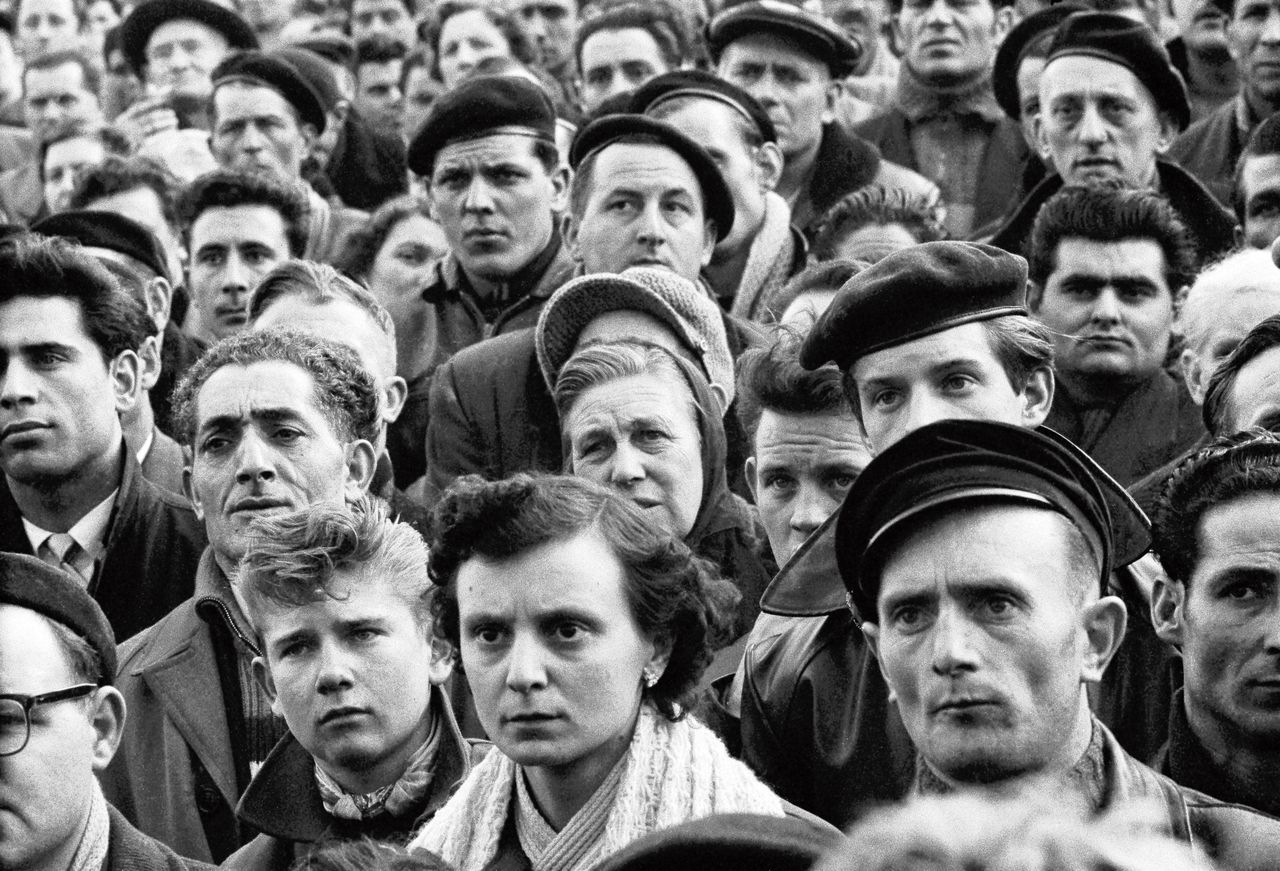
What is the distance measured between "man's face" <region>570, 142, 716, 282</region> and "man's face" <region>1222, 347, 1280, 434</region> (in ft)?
7.18

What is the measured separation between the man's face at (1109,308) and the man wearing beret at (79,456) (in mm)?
2423

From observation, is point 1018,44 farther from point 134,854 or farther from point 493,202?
point 134,854

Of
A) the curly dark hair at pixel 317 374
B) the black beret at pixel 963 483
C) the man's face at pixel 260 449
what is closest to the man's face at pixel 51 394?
the curly dark hair at pixel 317 374

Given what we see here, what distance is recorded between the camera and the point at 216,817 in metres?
5.23

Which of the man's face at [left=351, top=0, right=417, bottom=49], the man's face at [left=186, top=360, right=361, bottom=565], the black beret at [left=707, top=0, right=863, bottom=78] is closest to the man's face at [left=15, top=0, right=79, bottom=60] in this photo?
the man's face at [left=351, top=0, right=417, bottom=49]

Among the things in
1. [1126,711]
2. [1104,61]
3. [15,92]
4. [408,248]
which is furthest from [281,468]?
[15,92]

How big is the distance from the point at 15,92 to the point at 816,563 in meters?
9.68

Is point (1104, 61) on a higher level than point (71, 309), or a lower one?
higher

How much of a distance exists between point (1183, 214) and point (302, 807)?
3.83 meters

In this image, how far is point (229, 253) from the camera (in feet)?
26.7

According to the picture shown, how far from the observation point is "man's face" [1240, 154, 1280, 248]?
22.2ft

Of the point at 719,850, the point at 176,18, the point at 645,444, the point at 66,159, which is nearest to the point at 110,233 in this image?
the point at 66,159

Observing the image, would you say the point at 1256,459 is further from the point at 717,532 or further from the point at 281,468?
the point at 281,468

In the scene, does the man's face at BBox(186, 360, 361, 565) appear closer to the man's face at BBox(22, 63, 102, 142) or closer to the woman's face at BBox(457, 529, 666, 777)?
the woman's face at BBox(457, 529, 666, 777)
